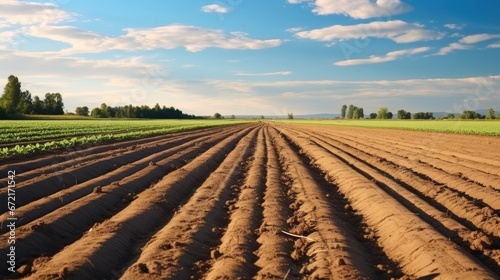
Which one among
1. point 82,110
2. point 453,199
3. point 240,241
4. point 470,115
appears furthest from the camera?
point 82,110

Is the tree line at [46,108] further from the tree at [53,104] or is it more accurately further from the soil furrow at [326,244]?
the soil furrow at [326,244]

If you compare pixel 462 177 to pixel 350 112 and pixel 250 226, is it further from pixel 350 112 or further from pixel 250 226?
pixel 350 112

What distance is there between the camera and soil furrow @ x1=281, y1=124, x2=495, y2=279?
5918 millimetres

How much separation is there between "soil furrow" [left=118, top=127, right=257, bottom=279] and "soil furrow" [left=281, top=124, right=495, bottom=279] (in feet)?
8.85

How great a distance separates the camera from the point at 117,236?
7305mm

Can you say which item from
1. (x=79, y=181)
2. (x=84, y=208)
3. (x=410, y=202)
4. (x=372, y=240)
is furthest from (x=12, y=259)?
(x=410, y=202)

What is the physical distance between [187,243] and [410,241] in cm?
337

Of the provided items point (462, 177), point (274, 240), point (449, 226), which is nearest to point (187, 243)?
point (274, 240)

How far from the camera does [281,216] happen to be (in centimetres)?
891

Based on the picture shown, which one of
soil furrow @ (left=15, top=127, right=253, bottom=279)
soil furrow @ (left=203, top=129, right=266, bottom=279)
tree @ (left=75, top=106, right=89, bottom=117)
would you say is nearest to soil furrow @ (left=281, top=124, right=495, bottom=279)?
soil furrow @ (left=203, top=129, right=266, bottom=279)

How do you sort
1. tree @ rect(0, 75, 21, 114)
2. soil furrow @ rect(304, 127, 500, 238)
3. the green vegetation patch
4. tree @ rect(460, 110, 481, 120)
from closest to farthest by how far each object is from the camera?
1. soil furrow @ rect(304, 127, 500, 238)
2. the green vegetation patch
3. tree @ rect(0, 75, 21, 114)
4. tree @ rect(460, 110, 481, 120)

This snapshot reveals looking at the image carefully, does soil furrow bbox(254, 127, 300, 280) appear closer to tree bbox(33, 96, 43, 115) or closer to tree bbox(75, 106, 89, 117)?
tree bbox(33, 96, 43, 115)

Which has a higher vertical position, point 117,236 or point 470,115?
point 470,115

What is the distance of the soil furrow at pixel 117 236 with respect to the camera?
5.90m
